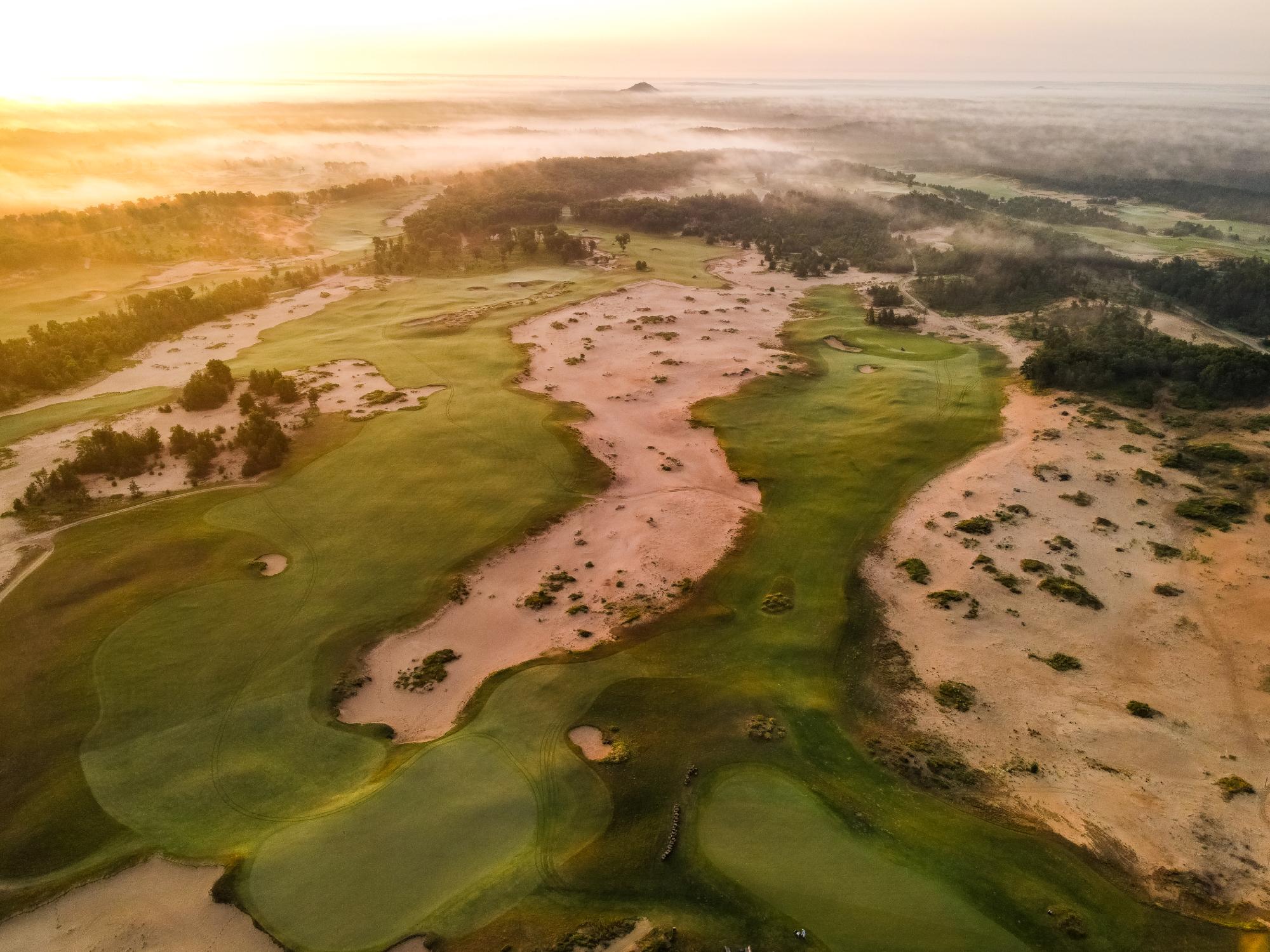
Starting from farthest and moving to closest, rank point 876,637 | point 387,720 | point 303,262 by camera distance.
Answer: point 303,262 < point 876,637 < point 387,720

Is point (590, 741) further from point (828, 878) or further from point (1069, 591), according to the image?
point (1069, 591)

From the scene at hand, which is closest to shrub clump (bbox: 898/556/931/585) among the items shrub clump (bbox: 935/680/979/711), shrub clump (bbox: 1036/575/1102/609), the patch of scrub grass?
shrub clump (bbox: 1036/575/1102/609)

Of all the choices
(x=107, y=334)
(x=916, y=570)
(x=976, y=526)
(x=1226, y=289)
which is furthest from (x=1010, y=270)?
(x=107, y=334)

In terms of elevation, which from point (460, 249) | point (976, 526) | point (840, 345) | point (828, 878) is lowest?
point (976, 526)

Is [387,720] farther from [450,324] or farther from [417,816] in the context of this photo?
[450,324]

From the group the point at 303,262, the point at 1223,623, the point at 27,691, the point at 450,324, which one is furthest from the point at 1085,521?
the point at 303,262

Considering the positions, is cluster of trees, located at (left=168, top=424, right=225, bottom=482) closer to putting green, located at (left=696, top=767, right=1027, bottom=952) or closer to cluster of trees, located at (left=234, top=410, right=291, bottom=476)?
cluster of trees, located at (left=234, top=410, right=291, bottom=476)

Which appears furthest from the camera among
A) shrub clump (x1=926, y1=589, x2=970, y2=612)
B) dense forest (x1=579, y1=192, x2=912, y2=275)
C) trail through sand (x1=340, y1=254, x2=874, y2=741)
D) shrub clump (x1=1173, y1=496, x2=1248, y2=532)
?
dense forest (x1=579, y1=192, x2=912, y2=275)
